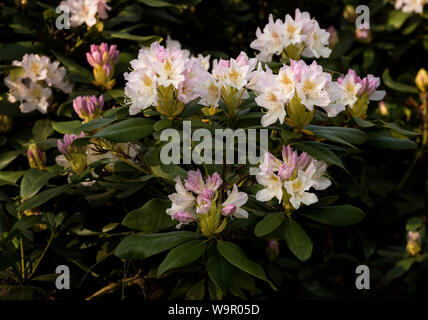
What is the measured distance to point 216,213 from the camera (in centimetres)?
126

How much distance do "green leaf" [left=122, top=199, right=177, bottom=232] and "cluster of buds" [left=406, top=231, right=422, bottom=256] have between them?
1472 millimetres

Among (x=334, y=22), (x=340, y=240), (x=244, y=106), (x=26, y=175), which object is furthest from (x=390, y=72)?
(x=26, y=175)

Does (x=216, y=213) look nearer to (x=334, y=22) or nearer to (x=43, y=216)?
(x=43, y=216)

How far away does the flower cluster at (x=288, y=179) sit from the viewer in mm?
1265

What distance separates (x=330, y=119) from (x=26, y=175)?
0.95m

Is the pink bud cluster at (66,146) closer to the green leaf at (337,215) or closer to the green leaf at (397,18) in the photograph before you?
the green leaf at (337,215)

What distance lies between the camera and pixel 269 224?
128cm

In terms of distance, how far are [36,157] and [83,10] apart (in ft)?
1.98

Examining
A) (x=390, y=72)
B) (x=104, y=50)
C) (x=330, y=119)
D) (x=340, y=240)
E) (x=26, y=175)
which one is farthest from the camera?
(x=390, y=72)

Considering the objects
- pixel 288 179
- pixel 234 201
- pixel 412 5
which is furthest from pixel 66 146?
pixel 412 5

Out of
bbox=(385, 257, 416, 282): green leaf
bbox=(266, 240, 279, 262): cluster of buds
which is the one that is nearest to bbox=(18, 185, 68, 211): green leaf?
bbox=(266, 240, 279, 262): cluster of buds

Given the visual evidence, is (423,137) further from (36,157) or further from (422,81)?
(36,157)

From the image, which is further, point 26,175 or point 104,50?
point 104,50

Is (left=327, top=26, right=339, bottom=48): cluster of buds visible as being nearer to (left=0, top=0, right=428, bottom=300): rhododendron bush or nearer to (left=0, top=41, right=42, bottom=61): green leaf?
(left=0, top=0, right=428, bottom=300): rhododendron bush
